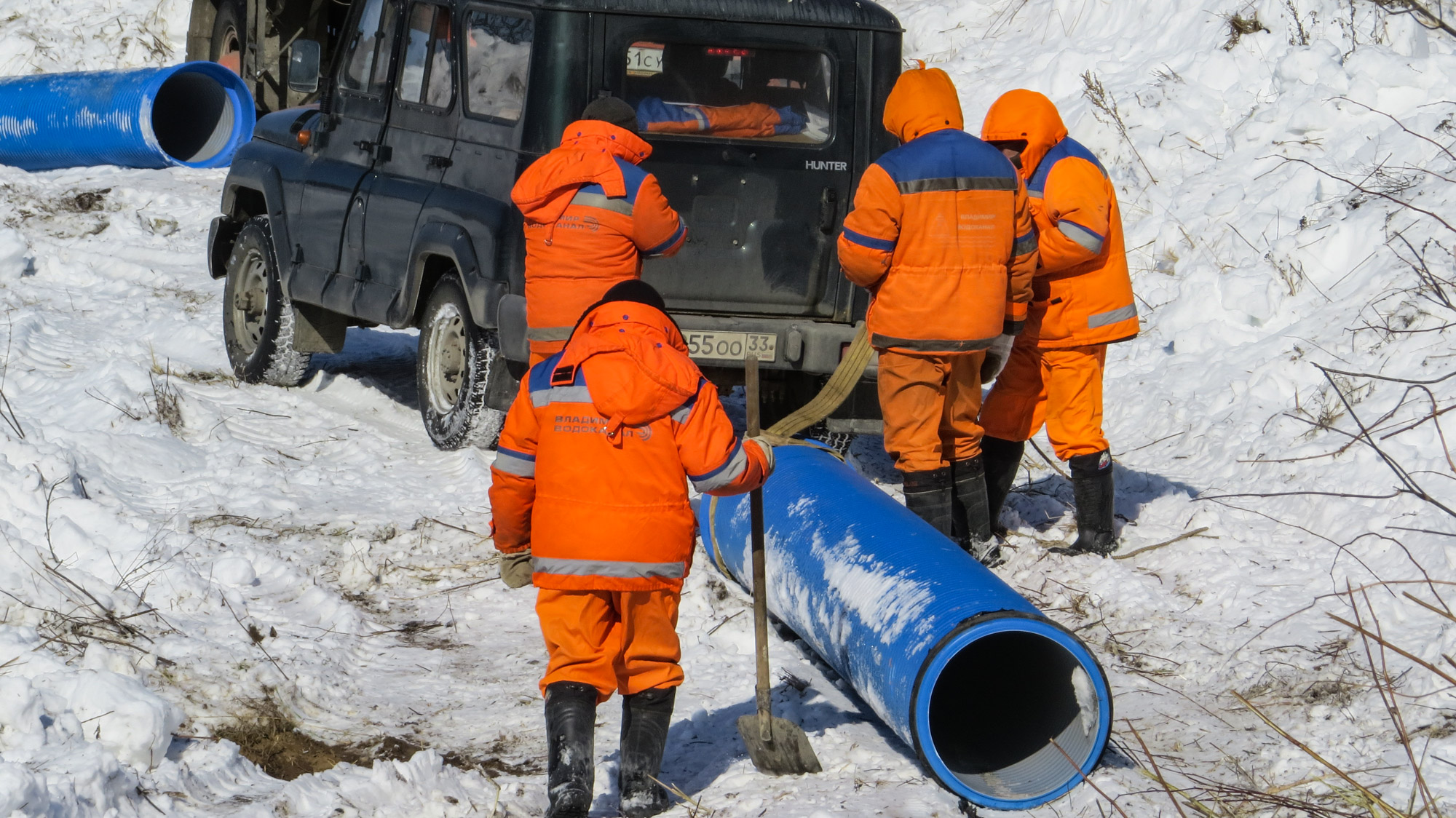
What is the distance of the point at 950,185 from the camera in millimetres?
5289

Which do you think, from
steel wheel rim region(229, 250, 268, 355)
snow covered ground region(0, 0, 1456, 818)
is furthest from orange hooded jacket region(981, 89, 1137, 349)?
steel wheel rim region(229, 250, 268, 355)

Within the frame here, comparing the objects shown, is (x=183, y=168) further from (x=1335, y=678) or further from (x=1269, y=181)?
(x=1335, y=678)

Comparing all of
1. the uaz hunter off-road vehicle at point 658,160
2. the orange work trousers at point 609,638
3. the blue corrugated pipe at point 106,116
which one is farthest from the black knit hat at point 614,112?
the blue corrugated pipe at point 106,116

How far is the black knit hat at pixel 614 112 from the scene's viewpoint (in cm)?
577

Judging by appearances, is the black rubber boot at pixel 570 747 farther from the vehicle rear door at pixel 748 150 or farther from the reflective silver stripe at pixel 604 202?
the vehicle rear door at pixel 748 150

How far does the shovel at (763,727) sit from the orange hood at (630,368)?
0.53 metres

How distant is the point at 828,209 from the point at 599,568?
353 centimetres

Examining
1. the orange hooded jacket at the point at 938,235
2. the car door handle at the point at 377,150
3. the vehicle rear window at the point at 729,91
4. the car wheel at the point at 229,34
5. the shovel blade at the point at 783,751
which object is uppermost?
the car wheel at the point at 229,34

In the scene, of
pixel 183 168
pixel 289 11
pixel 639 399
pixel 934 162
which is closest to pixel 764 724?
pixel 639 399

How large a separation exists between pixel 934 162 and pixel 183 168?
10.8 m

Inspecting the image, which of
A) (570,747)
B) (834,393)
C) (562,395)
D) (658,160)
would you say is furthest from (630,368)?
(658,160)

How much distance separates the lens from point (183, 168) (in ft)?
46.5

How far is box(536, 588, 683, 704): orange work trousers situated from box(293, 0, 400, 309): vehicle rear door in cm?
435

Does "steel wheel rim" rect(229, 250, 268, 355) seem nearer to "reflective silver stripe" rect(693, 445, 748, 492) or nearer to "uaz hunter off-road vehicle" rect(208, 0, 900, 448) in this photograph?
"uaz hunter off-road vehicle" rect(208, 0, 900, 448)
